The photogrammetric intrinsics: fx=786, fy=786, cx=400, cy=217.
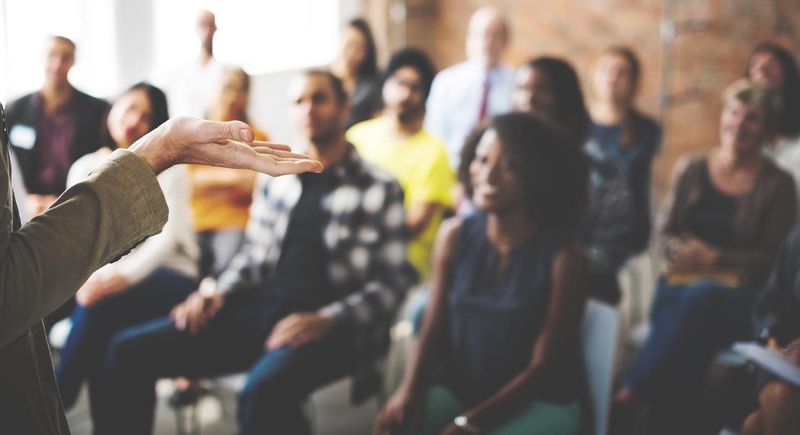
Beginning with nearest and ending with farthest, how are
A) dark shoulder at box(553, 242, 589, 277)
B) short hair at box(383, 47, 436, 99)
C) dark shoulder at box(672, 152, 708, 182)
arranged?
dark shoulder at box(553, 242, 589, 277) < dark shoulder at box(672, 152, 708, 182) < short hair at box(383, 47, 436, 99)

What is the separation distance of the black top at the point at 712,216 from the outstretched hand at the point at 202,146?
2.28 m

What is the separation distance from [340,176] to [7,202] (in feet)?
5.10

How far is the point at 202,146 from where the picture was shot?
99 cm

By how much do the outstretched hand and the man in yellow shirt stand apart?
200cm

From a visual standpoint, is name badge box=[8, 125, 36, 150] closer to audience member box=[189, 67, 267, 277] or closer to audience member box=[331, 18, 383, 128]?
audience member box=[189, 67, 267, 277]

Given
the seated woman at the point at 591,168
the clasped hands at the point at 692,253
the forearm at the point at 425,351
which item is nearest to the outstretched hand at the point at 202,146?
the forearm at the point at 425,351

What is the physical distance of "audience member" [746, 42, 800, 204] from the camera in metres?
3.44

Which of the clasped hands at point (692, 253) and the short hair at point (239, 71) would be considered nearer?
the clasped hands at point (692, 253)

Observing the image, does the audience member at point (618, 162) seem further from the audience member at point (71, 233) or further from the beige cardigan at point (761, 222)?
the audience member at point (71, 233)

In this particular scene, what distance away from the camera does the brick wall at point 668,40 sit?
5348 mm

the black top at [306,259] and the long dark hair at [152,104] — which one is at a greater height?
the long dark hair at [152,104]

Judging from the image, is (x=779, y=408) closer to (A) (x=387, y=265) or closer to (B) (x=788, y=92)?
(A) (x=387, y=265)

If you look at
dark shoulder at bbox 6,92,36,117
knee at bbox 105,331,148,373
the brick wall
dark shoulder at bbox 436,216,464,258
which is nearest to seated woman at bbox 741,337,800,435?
dark shoulder at bbox 436,216,464,258

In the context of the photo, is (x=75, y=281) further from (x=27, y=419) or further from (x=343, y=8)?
(x=343, y=8)
